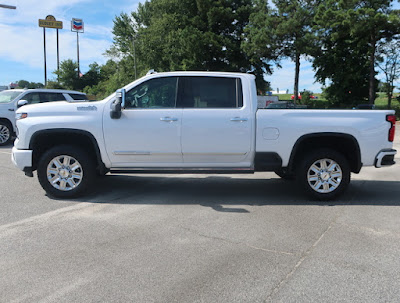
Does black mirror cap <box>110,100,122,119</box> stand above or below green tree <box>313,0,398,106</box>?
below

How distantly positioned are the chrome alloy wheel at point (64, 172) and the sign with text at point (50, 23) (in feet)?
209

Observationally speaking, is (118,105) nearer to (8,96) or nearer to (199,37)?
(8,96)

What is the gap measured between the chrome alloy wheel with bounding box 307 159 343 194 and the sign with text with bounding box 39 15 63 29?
65.2 m

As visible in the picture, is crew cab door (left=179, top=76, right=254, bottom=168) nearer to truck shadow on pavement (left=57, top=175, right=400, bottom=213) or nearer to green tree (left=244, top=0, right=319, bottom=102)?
truck shadow on pavement (left=57, top=175, right=400, bottom=213)

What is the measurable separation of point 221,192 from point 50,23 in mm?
65363

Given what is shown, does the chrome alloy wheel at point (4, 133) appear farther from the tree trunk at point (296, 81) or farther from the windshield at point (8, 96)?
the tree trunk at point (296, 81)

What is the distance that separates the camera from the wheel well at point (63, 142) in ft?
18.2

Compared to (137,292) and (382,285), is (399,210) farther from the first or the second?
(137,292)

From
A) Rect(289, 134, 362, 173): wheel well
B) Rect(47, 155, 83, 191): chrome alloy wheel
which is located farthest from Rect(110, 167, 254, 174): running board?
Rect(289, 134, 362, 173): wheel well

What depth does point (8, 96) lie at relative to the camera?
12.5 m

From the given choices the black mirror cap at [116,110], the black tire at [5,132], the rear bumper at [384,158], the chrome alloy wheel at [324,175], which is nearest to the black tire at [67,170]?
the black mirror cap at [116,110]

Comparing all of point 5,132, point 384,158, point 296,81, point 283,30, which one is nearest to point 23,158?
point 384,158

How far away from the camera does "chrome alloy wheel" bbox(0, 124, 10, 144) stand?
12.2 m

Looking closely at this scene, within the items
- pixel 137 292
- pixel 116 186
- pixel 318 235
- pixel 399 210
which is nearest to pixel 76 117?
pixel 116 186
